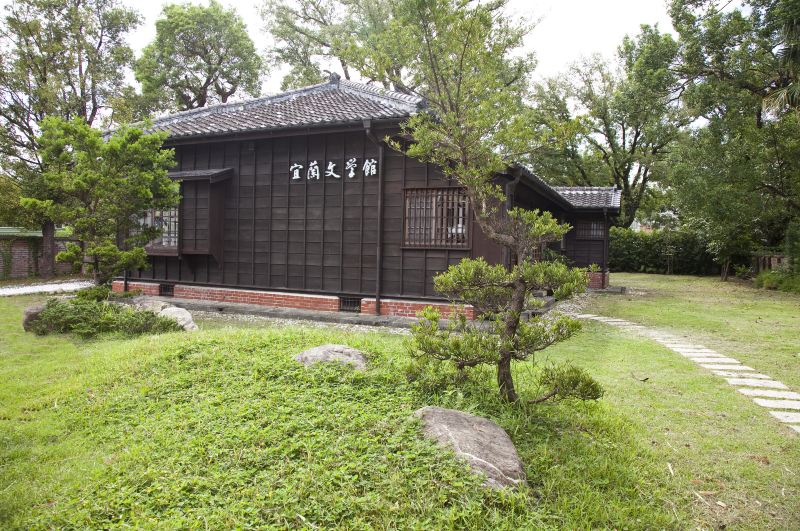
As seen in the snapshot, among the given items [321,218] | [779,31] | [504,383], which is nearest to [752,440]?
[504,383]

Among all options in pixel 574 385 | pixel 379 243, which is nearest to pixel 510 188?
pixel 379 243

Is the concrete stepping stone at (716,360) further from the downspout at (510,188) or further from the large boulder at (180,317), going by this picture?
the large boulder at (180,317)

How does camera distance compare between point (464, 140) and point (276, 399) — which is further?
point (464, 140)

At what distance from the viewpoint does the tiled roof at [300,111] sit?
8.96 metres

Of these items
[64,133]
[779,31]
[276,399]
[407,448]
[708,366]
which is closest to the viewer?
[407,448]

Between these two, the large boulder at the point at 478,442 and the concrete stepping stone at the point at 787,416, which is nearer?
the large boulder at the point at 478,442

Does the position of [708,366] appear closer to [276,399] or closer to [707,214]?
[276,399]

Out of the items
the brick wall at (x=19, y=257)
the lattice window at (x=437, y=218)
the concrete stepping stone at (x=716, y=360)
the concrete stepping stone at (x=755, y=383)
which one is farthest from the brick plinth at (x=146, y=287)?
the concrete stepping stone at (x=755, y=383)

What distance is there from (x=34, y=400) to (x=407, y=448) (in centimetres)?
344

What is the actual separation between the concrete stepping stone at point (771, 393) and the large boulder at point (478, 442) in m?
3.33

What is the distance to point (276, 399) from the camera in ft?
12.0

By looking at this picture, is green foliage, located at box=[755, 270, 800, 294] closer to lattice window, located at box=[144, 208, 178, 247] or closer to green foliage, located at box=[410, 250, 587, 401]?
green foliage, located at box=[410, 250, 587, 401]

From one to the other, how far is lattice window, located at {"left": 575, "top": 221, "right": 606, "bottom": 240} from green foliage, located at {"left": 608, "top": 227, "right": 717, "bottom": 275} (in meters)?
7.26

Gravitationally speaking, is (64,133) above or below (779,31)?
below
